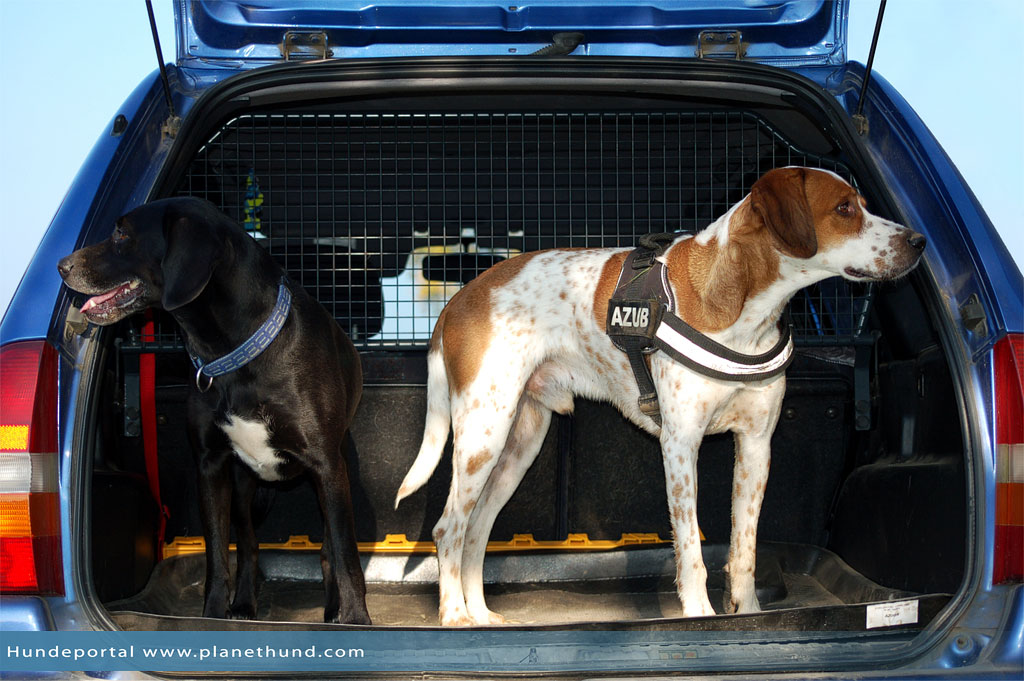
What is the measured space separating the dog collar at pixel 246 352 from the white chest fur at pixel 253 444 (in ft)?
0.46

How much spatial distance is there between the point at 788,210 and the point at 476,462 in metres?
1.23

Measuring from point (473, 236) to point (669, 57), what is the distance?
118 centimetres

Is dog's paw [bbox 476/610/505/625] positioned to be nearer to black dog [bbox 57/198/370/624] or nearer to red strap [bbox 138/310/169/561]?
black dog [bbox 57/198/370/624]

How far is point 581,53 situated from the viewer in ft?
9.55

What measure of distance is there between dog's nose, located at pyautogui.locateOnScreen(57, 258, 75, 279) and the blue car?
0.11ft

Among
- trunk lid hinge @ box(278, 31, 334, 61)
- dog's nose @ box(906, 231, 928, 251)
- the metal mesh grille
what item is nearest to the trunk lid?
Answer: trunk lid hinge @ box(278, 31, 334, 61)

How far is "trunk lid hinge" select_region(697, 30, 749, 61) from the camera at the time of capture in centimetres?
292

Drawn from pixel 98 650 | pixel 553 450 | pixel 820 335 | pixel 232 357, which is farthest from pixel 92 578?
pixel 820 335

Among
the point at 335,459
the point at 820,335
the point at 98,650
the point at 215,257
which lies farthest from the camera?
the point at 820,335

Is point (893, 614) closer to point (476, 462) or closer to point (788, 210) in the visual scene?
point (788, 210)

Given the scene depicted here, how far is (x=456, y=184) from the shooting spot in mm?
3580

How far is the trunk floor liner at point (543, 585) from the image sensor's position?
3.10 meters

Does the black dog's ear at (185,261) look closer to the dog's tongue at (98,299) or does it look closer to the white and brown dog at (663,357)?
the dog's tongue at (98,299)

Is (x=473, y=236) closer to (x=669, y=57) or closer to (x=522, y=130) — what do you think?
(x=522, y=130)
